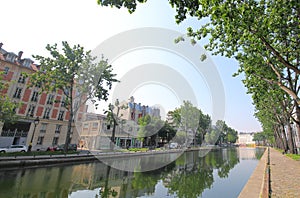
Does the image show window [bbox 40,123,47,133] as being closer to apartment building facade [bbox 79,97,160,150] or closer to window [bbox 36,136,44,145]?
window [bbox 36,136,44,145]

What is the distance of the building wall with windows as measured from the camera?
29141 millimetres

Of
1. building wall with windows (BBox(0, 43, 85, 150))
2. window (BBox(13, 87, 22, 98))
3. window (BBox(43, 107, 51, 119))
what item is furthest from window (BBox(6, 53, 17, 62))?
window (BBox(43, 107, 51, 119))

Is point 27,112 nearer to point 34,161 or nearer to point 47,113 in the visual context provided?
point 47,113

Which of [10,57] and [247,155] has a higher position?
[10,57]

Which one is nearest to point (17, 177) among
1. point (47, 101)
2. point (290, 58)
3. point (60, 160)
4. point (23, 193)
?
point (23, 193)

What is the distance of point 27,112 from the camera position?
31188 millimetres

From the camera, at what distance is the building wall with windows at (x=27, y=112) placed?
95.6ft

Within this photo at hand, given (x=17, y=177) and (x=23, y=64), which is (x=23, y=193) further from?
(x=23, y=64)

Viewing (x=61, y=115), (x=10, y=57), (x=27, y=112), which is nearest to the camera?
(x=10, y=57)

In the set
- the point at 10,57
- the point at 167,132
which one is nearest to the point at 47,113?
the point at 10,57

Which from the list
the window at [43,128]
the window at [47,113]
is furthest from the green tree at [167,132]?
the window at [43,128]

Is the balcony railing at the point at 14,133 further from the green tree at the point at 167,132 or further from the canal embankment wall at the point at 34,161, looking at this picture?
the green tree at the point at 167,132

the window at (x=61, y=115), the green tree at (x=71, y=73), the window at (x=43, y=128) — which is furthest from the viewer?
the window at (x=61, y=115)

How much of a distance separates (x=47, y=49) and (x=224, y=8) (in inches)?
903
